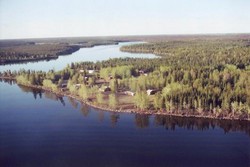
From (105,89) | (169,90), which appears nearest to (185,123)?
(169,90)

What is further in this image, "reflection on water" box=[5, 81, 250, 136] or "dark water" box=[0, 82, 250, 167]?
"reflection on water" box=[5, 81, 250, 136]

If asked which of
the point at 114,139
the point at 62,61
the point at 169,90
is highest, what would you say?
the point at 62,61

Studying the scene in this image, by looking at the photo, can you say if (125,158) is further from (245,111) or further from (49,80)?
(49,80)

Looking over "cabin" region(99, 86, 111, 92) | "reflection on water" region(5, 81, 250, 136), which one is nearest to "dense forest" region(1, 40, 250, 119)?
"cabin" region(99, 86, 111, 92)

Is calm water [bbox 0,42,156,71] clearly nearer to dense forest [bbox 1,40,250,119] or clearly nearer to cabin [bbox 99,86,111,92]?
dense forest [bbox 1,40,250,119]

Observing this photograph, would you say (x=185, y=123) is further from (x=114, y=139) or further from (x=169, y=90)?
(x=114, y=139)

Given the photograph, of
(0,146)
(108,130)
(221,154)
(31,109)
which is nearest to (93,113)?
(108,130)

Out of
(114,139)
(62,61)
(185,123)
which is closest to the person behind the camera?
(114,139)

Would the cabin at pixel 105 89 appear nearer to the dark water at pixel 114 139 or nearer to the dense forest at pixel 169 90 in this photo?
the dense forest at pixel 169 90
